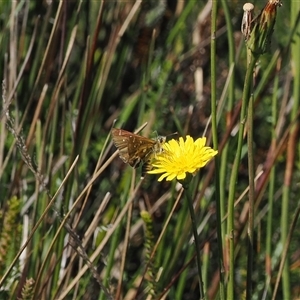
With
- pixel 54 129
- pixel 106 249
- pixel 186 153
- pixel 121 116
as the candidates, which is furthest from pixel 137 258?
pixel 186 153

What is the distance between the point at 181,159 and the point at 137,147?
0.22ft

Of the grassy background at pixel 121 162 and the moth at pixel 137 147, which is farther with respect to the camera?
the grassy background at pixel 121 162

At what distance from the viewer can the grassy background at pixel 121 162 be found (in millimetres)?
918

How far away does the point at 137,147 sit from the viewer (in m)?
0.69

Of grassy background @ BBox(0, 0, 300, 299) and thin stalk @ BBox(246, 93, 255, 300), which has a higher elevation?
thin stalk @ BBox(246, 93, 255, 300)

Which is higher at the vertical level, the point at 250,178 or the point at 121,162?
the point at 250,178

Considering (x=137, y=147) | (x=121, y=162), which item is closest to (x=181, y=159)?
(x=137, y=147)

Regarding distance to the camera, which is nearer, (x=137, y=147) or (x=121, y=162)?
(x=137, y=147)

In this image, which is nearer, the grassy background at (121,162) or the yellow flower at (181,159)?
the yellow flower at (181,159)

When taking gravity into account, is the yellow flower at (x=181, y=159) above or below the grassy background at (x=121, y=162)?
above

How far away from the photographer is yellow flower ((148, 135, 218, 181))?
0.62 m

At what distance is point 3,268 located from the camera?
95 centimetres

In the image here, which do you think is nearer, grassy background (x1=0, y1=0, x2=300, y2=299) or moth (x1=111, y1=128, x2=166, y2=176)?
moth (x1=111, y1=128, x2=166, y2=176)

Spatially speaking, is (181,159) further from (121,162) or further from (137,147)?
(121,162)
